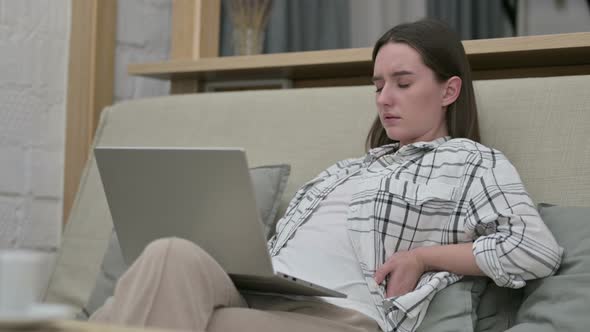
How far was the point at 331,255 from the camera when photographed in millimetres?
1609

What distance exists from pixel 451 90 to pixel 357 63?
545mm

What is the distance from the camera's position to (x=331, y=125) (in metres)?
2.03

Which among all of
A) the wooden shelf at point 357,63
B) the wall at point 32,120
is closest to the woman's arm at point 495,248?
the wooden shelf at point 357,63

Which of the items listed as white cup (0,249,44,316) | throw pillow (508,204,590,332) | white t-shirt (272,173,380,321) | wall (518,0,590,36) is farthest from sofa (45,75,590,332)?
wall (518,0,590,36)

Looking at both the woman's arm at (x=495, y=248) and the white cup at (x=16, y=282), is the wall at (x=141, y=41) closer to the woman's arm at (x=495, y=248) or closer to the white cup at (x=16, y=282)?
the woman's arm at (x=495, y=248)

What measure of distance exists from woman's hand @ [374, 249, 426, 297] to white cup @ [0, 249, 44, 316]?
78 centimetres

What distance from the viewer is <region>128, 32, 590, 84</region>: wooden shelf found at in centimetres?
202

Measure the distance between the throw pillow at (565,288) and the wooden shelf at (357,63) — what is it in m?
0.55

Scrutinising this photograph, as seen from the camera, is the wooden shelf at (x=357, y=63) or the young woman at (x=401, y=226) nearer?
the young woman at (x=401, y=226)

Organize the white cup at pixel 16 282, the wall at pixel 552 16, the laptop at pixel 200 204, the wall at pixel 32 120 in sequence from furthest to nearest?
the wall at pixel 552 16
the wall at pixel 32 120
the laptop at pixel 200 204
the white cup at pixel 16 282

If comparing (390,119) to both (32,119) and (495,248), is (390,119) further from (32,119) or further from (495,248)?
(32,119)

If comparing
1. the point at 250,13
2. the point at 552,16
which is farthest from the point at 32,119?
the point at 552,16

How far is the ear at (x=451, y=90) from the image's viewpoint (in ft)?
5.79

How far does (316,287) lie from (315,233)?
12.8 inches
